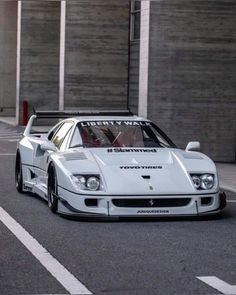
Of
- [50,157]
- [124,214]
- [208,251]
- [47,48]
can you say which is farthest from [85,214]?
[47,48]

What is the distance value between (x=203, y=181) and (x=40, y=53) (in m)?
27.0

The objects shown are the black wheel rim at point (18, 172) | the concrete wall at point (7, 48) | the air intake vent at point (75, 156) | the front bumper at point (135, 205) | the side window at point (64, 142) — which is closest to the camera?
the front bumper at point (135, 205)

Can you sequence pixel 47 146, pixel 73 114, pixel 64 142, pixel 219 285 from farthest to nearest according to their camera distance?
1. pixel 73 114
2. pixel 64 142
3. pixel 47 146
4. pixel 219 285

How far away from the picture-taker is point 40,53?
122 ft

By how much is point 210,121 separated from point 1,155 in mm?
5200

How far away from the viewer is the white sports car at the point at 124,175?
34.5 feet

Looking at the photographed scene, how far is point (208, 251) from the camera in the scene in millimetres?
8859

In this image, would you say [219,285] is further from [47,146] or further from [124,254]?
[47,146]

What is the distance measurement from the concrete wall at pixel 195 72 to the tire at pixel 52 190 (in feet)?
31.7

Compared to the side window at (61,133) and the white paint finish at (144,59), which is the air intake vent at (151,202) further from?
the white paint finish at (144,59)

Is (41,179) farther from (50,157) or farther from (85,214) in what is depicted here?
(85,214)

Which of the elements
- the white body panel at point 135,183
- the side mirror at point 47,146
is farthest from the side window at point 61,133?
the white body panel at point 135,183

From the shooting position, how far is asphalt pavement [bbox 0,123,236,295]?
23.7 ft

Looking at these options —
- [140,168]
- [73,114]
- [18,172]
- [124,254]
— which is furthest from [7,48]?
[124,254]
